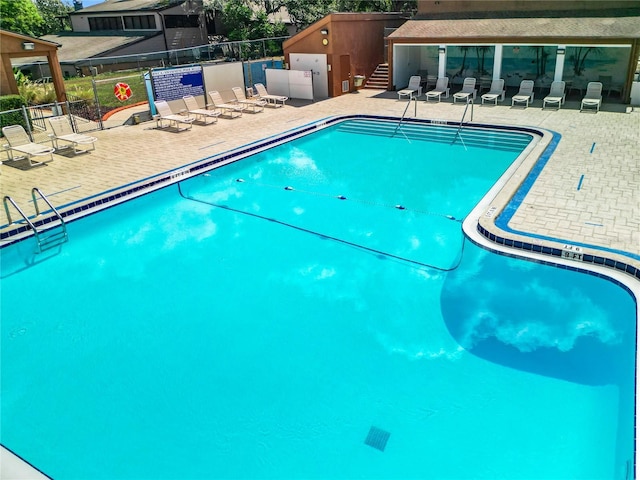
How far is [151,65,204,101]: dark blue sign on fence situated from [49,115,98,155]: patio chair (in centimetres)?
337

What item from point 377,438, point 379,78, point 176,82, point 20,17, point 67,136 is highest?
point 20,17

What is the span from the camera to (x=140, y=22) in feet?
129

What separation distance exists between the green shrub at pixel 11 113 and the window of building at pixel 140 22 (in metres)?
25.3

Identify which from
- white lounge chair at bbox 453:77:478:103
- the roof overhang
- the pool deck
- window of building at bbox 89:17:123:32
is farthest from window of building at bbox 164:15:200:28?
white lounge chair at bbox 453:77:478:103

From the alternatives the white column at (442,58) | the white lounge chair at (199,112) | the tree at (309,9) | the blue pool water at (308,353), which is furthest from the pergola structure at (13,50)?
the tree at (309,9)

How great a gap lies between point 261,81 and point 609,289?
61.2 feet

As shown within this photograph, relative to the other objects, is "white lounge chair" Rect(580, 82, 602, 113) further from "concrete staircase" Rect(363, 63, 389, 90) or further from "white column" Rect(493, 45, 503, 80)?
"concrete staircase" Rect(363, 63, 389, 90)

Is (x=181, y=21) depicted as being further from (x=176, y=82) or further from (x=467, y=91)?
(x=467, y=91)

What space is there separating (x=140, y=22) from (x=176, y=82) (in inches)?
1021

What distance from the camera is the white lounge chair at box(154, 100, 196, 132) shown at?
17141 mm

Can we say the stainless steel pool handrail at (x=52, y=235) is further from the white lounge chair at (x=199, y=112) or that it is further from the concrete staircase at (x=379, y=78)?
the concrete staircase at (x=379, y=78)

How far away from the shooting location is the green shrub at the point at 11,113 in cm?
1571

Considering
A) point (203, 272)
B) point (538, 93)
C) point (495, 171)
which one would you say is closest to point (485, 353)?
point (203, 272)

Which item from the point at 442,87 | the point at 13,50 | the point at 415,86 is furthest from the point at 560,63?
the point at 13,50
